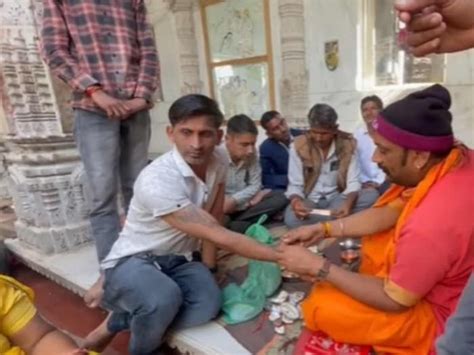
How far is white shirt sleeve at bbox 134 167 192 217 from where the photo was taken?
4.99 feet

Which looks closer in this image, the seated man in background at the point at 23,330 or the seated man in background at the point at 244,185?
the seated man in background at the point at 23,330

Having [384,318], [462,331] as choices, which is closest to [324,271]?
[384,318]

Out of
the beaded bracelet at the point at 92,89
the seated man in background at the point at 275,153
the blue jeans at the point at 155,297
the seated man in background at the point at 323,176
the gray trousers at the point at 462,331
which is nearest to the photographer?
the gray trousers at the point at 462,331

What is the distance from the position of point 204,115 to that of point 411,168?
35.0 inches

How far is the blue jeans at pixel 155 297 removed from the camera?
1.57 m

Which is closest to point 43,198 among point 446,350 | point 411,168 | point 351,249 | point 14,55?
point 14,55

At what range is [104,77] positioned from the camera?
1.98m

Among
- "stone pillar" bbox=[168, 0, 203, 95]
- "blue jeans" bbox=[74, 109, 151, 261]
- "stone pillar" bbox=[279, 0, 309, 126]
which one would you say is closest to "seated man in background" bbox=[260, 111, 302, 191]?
"blue jeans" bbox=[74, 109, 151, 261]

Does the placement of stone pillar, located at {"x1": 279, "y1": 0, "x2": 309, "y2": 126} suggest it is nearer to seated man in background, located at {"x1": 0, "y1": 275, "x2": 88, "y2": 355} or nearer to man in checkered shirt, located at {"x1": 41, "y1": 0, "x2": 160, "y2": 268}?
man in checkered shirt, located at {"x1": 41, "y1": 0, "x2": 160, "y2": 268}

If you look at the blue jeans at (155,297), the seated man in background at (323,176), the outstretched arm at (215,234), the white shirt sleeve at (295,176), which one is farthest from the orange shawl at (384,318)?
the white shirt sleeve at (295,176)

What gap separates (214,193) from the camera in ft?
6.42

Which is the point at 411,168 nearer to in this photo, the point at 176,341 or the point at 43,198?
the point at 176,341

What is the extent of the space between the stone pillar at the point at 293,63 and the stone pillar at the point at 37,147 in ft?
11.1

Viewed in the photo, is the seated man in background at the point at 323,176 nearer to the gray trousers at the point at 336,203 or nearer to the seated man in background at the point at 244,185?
the gray trousers at the point at 336,203
